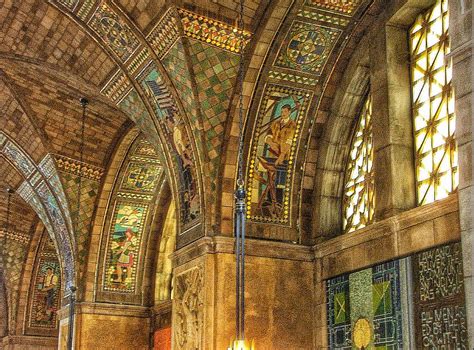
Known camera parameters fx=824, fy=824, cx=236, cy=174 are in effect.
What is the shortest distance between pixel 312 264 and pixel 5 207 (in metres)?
10.7

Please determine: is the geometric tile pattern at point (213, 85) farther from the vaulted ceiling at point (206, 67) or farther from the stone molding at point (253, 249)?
the stone molding at point (253, 249)

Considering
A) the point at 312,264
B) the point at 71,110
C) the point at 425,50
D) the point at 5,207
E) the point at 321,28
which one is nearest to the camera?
the point at 425,50

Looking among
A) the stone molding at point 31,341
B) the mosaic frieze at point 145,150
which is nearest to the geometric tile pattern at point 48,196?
the mosaic frieze at point 145,150

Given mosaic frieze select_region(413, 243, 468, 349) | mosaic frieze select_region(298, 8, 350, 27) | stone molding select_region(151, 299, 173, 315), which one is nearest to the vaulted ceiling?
mosaic frieze select_region(298, 8, 350, 27)

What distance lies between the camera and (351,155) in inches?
464

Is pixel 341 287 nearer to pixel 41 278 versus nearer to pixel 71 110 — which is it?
pixel 71 110

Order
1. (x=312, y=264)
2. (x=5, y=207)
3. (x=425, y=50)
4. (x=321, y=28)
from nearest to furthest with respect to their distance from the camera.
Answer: (x=425, y=50), (x=321, y=28), (x=312, y=264), (x=5, y=207)

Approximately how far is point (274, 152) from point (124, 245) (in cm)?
560

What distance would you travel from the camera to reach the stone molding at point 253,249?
1127 cm

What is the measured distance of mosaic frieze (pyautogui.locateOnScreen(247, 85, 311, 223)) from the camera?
37.9 feet

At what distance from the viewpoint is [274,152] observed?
38.4 feet

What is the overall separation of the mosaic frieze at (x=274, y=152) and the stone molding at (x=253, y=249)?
15.6 inches

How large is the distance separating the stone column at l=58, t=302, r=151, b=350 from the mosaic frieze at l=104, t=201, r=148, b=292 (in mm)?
456

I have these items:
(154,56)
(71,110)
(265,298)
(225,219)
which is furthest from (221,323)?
(71,110)
